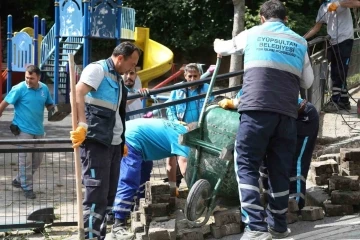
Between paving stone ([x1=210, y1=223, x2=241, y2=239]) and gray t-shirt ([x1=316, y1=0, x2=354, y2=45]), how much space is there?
4.72 meters

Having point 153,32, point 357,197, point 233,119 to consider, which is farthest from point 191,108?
point 153,32

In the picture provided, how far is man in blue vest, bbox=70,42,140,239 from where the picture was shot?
6.02 m

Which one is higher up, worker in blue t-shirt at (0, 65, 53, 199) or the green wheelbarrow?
worker in blue t-shirt at (0, 65, 53, 199)

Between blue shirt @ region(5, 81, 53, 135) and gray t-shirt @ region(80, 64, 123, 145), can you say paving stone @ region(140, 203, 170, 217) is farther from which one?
blue shirt @ region(5, 81, 53, 135)

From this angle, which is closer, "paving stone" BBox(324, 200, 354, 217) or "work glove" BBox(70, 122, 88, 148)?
"work glove" BBox(70, 122, 88, 148)

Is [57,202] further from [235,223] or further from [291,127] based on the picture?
[291,127]

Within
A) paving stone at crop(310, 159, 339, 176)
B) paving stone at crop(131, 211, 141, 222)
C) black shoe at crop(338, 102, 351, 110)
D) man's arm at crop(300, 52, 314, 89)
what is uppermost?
black shoe at crop(338, 102, 351, 110)

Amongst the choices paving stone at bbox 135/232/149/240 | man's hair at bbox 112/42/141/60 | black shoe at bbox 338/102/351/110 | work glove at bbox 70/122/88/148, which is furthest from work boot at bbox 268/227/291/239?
black shoe at bbox 338/102/351/110

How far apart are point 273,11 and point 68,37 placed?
32.6ft

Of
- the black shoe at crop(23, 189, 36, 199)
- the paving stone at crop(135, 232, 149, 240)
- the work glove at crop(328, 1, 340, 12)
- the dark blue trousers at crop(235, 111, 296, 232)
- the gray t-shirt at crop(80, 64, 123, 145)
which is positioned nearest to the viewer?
the dark blue trousers at crop(235, 111, 296, 232)

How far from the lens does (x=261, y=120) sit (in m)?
5.80

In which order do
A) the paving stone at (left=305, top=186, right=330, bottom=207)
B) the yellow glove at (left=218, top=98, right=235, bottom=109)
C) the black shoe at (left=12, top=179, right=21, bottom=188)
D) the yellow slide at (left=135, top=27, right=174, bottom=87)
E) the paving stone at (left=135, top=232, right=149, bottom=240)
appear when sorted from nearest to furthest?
1. the paving stone at (left=135, top=232, right=149, bottom=240)
2. the yellow glove at (left=218, top=98, right=235, bottom=109)
3. the paving stone at (left=305, top=186, right=330, bottom=207)
4. the black shoe at (left=12, top=179, right=21, bottom=188)
5. the yellow slide at (left=135, top=27, right=174, bottom=87)

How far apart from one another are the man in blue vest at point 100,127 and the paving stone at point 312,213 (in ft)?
5.64

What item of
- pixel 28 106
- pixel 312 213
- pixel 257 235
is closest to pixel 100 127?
pixel 257 235
